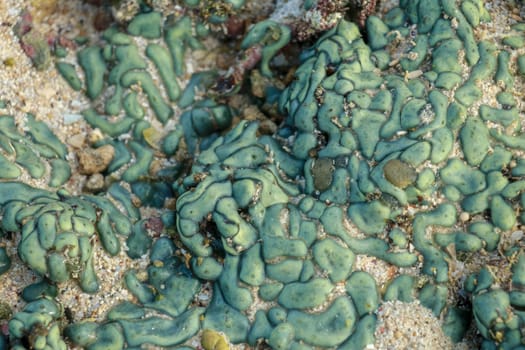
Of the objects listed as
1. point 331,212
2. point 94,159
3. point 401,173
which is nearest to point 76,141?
point 94,159

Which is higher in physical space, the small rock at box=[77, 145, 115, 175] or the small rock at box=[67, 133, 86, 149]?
the small rock at box=[67, 133, 86, 149]

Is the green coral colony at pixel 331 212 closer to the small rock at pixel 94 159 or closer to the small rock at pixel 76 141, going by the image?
the small rock at pixel 94 159

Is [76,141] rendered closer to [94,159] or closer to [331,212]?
[94,159]

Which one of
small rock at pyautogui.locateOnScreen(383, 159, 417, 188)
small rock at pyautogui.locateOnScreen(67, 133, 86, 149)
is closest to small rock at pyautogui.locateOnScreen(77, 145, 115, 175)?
small rock at pyautogui.locateOnScreen(67, 133, 86, 149)

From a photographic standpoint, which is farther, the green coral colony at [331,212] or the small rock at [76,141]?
the small rock at [76,141]

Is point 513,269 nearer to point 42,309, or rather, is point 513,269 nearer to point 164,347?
point 164,347

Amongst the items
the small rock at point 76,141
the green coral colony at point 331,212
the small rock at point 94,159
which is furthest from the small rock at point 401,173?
the small rock at point 76,141

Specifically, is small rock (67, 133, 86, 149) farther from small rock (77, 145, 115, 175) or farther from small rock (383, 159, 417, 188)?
small rock (383, 159, 417, 188)

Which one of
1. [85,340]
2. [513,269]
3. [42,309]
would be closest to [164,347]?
[85,340]
